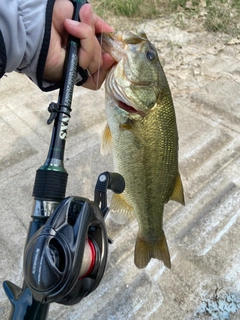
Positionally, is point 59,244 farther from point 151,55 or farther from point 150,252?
point 151,55

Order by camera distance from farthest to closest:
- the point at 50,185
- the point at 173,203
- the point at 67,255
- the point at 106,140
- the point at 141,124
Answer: the point at 173,203 → the point at 106,140 → the point at 141,124 → the point at 50,185 → the point at 67,255

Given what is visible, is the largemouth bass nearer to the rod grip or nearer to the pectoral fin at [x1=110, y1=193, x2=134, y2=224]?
the pectoral fin at [x1=110, y1=193, x2=134, y2=224]

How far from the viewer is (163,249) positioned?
1.75m

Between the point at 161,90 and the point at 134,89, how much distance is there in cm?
14

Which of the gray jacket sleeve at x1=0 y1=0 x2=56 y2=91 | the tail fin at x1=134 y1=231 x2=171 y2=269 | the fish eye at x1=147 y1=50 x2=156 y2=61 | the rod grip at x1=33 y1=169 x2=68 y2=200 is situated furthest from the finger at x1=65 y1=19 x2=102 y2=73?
the tail fin at x1=134 y1=231 x2=171 y2=269

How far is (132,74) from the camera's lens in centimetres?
160

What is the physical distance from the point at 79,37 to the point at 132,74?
302mm

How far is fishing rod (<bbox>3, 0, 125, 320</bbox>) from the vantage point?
0.86 m

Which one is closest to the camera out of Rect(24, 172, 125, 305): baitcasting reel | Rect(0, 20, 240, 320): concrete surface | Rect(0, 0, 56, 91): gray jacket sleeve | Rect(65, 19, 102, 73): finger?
Rect(24, 172, 125, 305): baitcasting reel

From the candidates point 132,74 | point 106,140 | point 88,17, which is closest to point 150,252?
point 106,140

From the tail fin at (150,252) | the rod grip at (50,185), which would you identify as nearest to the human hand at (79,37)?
the rod grip at (50,185)

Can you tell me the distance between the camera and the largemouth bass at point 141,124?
1.59 metres

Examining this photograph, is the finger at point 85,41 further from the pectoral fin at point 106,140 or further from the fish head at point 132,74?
the pectoral fin at point 106,140

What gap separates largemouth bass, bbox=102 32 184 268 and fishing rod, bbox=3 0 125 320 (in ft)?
1.04
